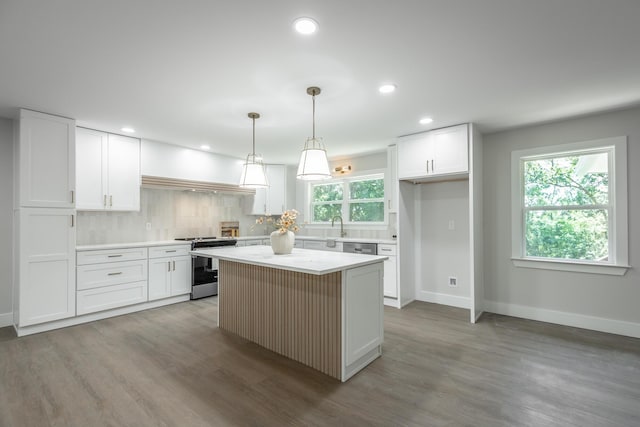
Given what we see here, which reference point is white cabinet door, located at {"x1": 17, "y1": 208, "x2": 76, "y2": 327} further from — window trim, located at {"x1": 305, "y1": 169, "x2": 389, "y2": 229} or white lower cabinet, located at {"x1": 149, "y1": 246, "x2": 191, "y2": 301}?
window trim, located at {"x1": 305, "y1": 169, "x2": 389, "y2": 229}

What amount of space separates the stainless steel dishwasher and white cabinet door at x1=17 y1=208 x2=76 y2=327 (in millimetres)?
3554

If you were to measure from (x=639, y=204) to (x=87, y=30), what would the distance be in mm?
5110

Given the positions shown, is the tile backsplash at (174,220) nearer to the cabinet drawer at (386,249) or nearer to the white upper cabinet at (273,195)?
the white upper cabinet at (273,195)

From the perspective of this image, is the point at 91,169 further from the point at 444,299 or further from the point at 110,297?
the point at 444,299

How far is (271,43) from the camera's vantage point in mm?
2043

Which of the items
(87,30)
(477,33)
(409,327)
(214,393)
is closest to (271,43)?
(87,30)

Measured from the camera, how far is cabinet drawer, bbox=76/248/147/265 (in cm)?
372

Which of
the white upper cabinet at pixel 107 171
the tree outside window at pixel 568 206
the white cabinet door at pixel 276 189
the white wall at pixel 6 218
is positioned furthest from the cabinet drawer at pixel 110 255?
the tree outside window at pixel 568 206

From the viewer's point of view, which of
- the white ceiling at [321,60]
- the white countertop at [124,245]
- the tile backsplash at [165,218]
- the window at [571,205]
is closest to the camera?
the white ceiling at [321,60]

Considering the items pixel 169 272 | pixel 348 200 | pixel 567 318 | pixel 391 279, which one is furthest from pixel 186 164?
pixel 567 318

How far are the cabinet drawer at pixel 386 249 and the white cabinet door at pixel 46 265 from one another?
3902 millimetres

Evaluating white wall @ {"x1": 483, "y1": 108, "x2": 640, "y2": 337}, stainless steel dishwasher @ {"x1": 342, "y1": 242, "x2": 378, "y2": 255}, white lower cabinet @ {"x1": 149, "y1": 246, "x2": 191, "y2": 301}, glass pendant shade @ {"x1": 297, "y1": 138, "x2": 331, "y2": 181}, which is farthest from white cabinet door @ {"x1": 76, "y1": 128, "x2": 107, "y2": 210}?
white wall @ {"x1": 483, "y1": 108, "x2": 640, "y2": 337}

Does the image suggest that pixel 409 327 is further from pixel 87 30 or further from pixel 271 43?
pixel 87 30

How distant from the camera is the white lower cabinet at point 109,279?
3719 millimetres
